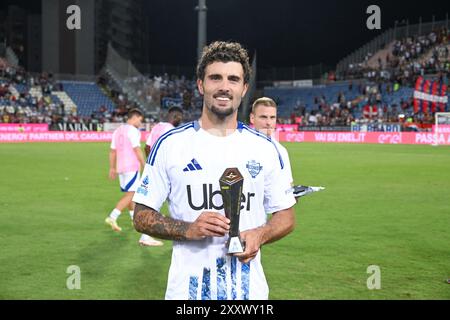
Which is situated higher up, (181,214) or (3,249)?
(181,214)

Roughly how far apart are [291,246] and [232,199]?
5523 millimetres

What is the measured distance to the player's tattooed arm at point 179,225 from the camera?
2614 millimetres

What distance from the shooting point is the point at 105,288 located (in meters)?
5.78

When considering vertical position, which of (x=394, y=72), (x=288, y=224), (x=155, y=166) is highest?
(x=394, y=72)

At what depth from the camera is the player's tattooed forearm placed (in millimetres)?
2799

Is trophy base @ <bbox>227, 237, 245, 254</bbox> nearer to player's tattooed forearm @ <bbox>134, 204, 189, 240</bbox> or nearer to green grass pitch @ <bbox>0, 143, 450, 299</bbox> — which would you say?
player's tattooed forearm @ <bbox>134, 204, 189, 240</bbox>

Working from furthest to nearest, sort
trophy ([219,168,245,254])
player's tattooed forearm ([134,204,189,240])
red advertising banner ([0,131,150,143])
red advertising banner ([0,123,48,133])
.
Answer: red advertising banner ([0,123,48,133]) → red advertising banner ([0,131,150,143]) → player's tattooed forearm ([134,204,189,240]) → trophy ([219,168,245,254])

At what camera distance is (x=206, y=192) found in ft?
9.36

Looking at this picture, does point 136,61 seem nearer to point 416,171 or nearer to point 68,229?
point 416,171

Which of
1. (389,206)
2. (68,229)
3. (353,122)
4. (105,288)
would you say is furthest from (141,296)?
(353,122)

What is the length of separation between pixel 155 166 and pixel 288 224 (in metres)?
0.83

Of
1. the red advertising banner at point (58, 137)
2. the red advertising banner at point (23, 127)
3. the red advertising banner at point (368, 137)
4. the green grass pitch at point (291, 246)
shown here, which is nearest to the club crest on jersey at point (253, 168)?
the green grass pitch at point (291, 246)

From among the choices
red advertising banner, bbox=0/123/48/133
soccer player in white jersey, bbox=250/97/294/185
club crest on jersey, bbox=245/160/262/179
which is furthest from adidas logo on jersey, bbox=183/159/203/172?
red advertising banner, bbox=0/123/48/133

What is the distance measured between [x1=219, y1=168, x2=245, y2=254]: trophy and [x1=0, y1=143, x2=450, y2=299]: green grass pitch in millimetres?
3147
